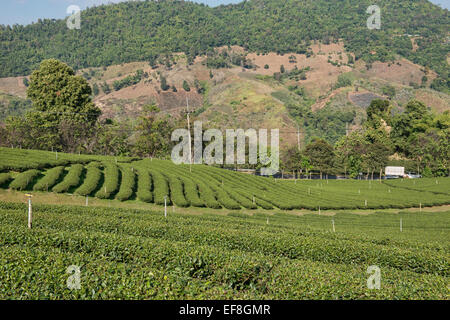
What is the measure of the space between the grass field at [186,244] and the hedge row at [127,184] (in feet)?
0.48

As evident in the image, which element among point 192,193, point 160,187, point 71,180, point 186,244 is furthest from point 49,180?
point 186,244

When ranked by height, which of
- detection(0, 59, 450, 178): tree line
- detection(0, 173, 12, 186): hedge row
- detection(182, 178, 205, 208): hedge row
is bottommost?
Result: detection(182, 178, 205, 208): hedge row

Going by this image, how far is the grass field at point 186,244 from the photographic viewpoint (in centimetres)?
1309

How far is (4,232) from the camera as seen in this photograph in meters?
18.7

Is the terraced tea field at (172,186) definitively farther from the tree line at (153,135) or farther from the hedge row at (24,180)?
the tree line at (153,135)

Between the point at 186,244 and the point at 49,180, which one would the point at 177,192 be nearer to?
the point at 49,180

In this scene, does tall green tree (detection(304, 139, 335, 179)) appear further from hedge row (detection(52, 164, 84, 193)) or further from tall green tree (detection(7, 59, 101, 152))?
hedge row (detection(52, 164, 84, 193))

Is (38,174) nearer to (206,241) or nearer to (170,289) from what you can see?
(206,241)

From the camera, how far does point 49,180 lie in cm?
4147

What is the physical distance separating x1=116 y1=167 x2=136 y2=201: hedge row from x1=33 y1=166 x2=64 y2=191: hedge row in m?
6.37

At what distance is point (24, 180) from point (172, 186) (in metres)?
15.9

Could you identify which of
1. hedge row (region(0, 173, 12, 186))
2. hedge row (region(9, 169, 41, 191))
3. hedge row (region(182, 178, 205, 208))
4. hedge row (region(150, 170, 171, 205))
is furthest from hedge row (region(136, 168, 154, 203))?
hedge row (region(0, 173, 12, 186))

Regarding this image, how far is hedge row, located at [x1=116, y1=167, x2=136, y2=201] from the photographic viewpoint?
4200 cm
